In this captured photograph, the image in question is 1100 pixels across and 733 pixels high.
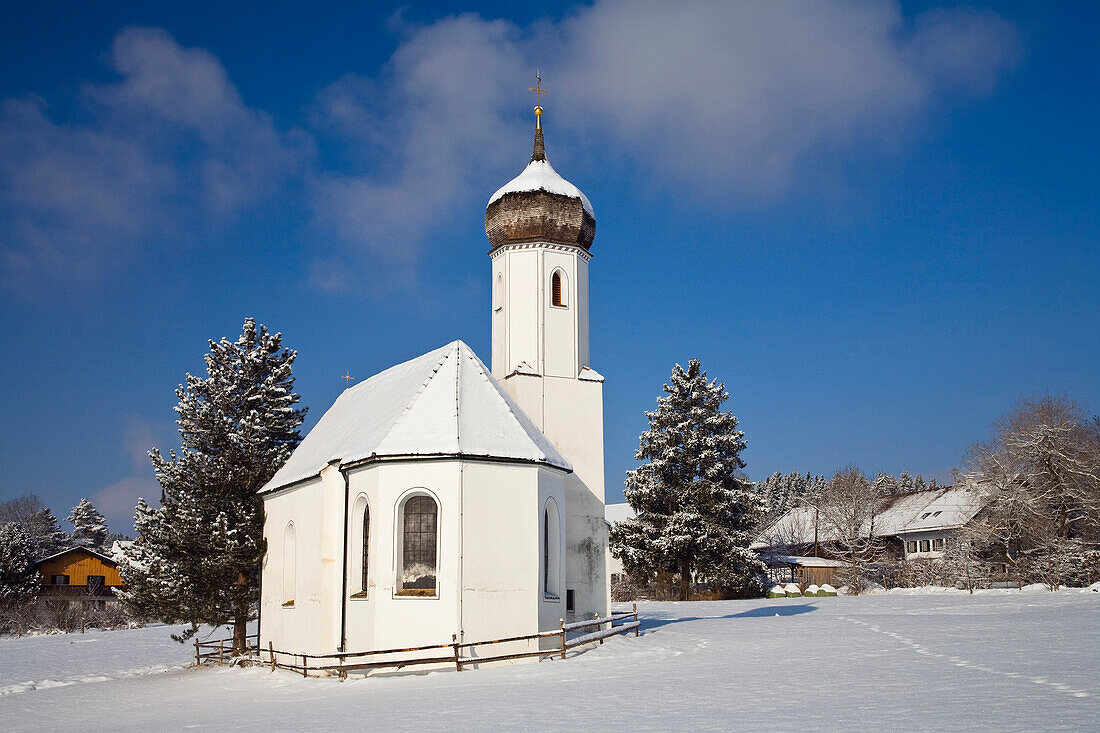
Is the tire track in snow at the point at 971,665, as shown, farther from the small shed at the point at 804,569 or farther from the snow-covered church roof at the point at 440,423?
the small shed at the point at 804,569

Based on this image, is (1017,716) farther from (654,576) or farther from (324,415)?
(654,576)

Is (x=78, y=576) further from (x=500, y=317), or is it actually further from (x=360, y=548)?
(x=360, y=548)

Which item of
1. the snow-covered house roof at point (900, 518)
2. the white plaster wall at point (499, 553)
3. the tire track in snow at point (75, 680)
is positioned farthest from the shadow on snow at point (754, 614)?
the snow-covered house roof at point (900, 518)

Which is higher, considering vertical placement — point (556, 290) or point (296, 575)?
point (556, 290)

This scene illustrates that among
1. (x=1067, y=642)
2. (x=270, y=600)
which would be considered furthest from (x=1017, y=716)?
(x=270, y=600)

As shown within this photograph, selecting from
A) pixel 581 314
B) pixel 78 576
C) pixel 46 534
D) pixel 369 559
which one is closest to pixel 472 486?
pixel 369 559

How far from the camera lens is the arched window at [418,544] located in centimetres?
2151

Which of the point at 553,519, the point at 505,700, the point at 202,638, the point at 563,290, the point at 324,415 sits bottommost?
the point at 202,638

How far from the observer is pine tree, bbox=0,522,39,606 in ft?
175

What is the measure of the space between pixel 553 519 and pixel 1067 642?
39.4ft

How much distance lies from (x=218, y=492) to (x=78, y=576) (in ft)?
113

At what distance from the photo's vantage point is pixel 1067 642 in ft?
68.1

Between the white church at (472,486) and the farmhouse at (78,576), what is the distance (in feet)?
115

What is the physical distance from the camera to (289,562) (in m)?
27.4
